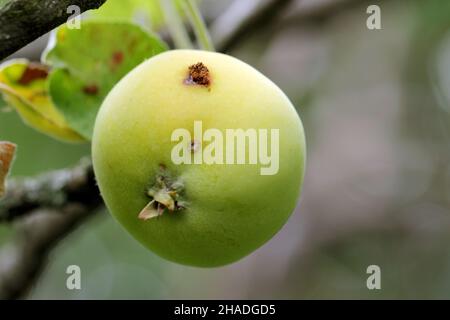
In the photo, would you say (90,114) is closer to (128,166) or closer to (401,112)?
(128,166)

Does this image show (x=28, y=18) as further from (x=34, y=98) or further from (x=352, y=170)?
(x=352, y=170)

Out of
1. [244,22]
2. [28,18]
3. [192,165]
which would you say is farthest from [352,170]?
[28,18]

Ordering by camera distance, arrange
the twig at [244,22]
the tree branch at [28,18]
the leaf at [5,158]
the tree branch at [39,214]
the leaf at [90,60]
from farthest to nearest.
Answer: the twig at [244,22] → the tree branch at [39,214] → the leaf at [90,60] → the leaf at [5,158] → the tree branch at [28,18]

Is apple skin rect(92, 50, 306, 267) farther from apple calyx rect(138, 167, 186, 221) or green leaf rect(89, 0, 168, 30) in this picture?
green leaf rect(89, 0, 168, 30)

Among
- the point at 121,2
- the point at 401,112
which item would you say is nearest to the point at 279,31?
the point at 121,2

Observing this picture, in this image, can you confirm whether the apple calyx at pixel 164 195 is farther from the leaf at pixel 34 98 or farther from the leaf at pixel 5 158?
the leaf at pixel 34 98

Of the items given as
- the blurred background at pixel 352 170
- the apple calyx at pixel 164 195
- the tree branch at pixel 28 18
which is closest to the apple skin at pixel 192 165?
the apple calyx at pixel 164 195

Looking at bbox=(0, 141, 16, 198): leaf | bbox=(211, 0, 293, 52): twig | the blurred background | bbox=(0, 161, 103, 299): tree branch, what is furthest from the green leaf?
the blurred background
